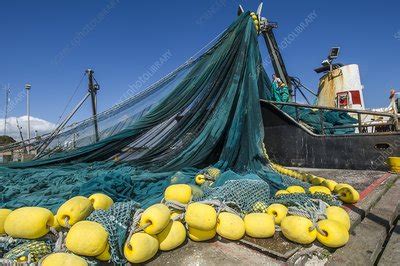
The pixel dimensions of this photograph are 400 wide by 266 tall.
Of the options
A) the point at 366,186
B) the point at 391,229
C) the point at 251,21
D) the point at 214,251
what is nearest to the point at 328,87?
the point at 251,21

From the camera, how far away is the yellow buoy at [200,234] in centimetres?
247

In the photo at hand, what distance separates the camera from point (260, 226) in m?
2.51

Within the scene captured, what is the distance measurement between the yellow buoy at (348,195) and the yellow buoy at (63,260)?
3093 mm

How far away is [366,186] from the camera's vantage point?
4.60 metres

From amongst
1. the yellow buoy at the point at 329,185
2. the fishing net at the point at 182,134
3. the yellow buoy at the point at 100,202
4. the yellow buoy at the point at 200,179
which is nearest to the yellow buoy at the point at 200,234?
the yellow buoy at the point at 100,202

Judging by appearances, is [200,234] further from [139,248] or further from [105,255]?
[105,255]

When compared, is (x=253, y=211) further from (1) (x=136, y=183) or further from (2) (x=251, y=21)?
(2) (x=251, y=21)

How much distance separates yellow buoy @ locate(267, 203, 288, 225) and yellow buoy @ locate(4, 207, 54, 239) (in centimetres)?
198

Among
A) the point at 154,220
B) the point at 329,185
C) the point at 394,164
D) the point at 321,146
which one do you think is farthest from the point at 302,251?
the point at 321,146

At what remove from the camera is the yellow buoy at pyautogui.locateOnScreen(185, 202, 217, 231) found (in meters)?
2.37

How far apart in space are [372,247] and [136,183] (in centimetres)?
294

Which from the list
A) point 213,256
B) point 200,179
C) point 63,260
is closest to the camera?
point 63,260

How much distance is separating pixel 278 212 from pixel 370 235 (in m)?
1.03

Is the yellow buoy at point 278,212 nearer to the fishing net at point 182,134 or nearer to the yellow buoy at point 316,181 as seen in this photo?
the fishing net at point 182,134
